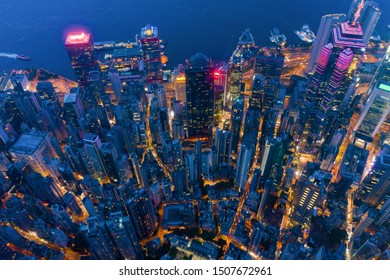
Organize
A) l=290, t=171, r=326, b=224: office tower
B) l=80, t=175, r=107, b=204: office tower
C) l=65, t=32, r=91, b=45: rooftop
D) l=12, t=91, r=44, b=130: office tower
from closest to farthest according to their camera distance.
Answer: l=290, t=171, r=326, b=224: office tower < l=80, t=175, r=107, b=204: office tower < l=12, t=91, r=44, b=130: office tower < l=65, t=32, r=91, b=45: rooftop

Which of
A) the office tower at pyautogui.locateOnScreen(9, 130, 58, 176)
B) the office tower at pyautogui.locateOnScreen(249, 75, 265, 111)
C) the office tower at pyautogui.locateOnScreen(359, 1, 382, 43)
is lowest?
the office tower at pyautogui.locateOnScreen(9, 130, 58, 176)

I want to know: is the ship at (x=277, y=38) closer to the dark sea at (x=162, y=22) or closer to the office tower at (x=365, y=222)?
the dark sea at (x=162, y=22)

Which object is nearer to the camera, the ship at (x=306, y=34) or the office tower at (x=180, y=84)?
the office tower at (x=180, y=84)

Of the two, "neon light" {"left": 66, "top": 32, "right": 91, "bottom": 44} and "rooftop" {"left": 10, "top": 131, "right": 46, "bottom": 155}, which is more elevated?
"neon light" {"left": 66, "top": 32, "right": 91, "bottom": 44}

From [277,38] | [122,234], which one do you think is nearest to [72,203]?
[122,234]

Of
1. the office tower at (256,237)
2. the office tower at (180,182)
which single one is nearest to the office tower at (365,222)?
the office tower at (256,237)

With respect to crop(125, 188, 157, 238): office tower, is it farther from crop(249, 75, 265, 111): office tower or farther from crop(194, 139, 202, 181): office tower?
crop(249, 75, 265, 111): office tower

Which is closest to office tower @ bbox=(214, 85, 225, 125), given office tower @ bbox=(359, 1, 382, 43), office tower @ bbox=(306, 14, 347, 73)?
office tower @ bbox=(306, 14, 347, 73)
